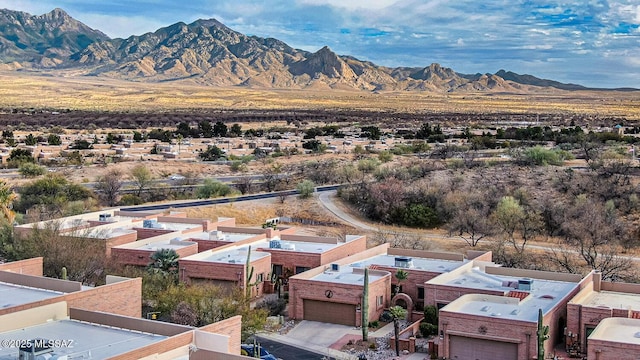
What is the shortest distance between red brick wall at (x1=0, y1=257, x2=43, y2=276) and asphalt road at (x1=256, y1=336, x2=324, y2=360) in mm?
9864

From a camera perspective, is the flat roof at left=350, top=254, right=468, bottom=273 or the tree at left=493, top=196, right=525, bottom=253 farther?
the tree at left=493, top=196, right=525, bottom=253

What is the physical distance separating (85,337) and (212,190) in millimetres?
44707

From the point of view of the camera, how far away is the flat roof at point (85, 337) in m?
20.7

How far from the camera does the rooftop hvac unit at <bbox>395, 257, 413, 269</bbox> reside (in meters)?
38.7

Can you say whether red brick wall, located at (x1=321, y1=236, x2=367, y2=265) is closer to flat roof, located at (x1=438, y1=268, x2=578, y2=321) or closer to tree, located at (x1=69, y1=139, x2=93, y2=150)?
flat roof, located at (x1=438, y1=268, x2=578, y2=321)

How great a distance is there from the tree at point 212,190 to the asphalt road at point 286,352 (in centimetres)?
3592

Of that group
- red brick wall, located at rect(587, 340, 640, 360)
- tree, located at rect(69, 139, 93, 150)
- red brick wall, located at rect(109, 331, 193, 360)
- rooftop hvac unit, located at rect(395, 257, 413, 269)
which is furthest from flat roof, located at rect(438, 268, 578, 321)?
tree, located at rect(69, 139, 93, 150)

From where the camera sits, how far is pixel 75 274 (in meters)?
35.9

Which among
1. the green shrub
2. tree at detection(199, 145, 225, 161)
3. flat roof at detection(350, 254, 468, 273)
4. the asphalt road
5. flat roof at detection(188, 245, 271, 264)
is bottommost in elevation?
the asphalt road

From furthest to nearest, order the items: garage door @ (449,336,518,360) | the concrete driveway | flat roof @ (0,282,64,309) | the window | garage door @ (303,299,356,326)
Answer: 1. the window
2. garage door @ (303,299,356,326)
3. the concrete driveway
4. garage door @ (449,336,518,360)
5. flat roof @ (0,282,64,309)

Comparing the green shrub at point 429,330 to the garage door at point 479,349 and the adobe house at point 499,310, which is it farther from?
the garage door at point 479,349

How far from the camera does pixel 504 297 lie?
3155 cm

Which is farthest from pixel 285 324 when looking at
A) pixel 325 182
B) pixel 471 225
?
pixel 325 182

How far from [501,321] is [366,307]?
19.3ft
